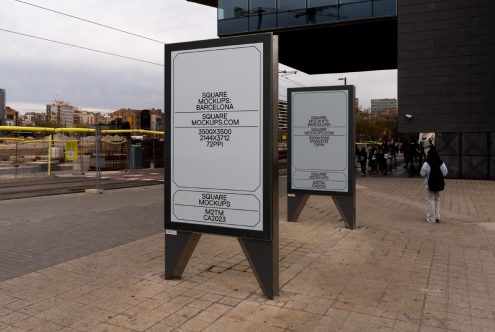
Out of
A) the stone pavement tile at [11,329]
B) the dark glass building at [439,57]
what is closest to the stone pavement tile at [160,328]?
the stone pavement tile at [11,329]

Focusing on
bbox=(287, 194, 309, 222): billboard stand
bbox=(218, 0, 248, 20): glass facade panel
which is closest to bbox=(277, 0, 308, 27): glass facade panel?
bbox=(218, 0, 248, 20): glass facade panel

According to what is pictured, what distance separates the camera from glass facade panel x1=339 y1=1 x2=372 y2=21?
953 inches

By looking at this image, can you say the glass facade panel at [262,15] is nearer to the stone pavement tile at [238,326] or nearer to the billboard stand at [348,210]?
the billboard stand at [348,210]

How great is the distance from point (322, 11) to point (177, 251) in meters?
22.5

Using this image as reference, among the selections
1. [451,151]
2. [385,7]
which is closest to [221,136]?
[451,151]

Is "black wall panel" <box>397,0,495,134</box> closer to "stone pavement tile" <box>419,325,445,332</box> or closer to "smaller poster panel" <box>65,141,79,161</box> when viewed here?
"smaller poster panel" <box>65,141,79,161</box>

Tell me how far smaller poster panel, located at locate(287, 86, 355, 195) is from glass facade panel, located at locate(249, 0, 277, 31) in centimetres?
1807

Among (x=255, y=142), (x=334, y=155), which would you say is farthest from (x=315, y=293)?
(x=334, y=155)

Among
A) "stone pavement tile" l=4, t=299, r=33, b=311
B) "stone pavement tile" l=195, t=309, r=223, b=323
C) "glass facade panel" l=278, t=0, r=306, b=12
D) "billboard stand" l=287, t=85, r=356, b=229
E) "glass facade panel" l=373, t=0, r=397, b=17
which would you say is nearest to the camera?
"stone pavement tile" l=195, t=309, r=223, b=323

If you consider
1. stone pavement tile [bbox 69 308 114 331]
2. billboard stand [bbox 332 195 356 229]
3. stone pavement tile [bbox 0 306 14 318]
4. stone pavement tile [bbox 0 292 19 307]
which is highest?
billboard stand [bbox 332 195 356 229]

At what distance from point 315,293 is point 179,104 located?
263 cm

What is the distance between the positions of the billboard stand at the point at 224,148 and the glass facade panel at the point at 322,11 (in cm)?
2133

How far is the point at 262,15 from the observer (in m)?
26.5

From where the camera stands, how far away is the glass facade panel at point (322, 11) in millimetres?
24703
